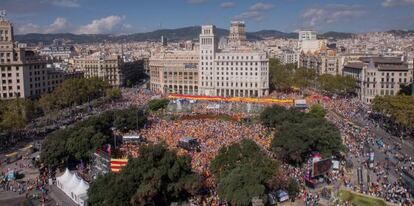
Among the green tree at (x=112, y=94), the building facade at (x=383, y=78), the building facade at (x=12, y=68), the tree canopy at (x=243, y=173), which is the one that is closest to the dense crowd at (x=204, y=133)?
the tree canopy at (x=243, y=173)

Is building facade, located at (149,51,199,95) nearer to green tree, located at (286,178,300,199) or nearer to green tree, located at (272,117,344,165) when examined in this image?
green tree, located at (272,117,344,165)

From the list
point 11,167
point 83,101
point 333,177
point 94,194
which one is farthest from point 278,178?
point 83,101

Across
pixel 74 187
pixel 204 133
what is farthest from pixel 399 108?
pixel 74 187

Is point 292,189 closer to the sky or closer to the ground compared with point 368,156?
closer to the ground

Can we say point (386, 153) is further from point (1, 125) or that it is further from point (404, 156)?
point (1, 125)

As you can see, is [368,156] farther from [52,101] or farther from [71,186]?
[52,101]

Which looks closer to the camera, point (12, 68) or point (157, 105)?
point (157, 105)

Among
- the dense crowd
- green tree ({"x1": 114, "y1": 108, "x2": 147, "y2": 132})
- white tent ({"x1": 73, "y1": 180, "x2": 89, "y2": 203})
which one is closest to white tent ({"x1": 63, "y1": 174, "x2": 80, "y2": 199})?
white tent ({"x1": 73, "y1": 180, "x2": 89, "y2": 203})
